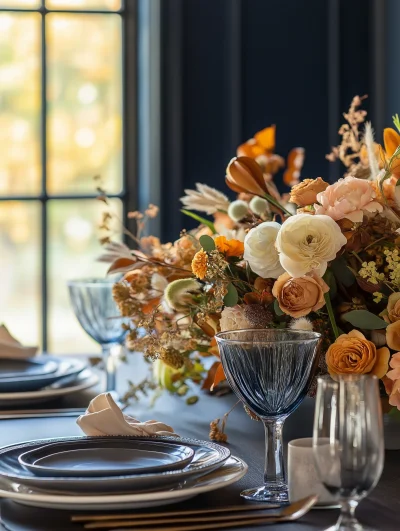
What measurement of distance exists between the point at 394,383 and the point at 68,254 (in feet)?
7.19

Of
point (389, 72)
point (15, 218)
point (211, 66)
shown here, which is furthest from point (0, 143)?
point (389, 72)

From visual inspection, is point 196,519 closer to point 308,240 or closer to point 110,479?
point 110,479

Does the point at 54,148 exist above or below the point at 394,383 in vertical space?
above

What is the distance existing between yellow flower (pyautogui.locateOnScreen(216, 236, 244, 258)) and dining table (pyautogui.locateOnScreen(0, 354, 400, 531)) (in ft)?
Answer: 0.65

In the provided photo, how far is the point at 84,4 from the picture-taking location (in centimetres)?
303

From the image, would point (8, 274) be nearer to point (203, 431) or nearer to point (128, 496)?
point (203, 431)

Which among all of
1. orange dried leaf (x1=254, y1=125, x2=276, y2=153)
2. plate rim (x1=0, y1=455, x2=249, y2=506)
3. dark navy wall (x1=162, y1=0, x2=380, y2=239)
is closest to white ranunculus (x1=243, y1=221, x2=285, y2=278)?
plate rim (x1=0, y1=455, x2=249, y2=506)

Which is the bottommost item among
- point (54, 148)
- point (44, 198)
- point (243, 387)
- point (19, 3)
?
point (243, 387)

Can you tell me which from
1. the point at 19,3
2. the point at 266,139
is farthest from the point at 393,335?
the point at 19,3

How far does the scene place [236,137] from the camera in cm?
300

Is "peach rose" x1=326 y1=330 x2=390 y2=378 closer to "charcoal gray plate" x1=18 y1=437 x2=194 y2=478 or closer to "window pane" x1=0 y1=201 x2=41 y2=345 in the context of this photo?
"charcoal gray plate" x1=18 y1=437 x2=194 y2=478

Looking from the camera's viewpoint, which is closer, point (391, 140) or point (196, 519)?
point (196, 519)

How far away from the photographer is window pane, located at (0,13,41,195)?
9.71 ft

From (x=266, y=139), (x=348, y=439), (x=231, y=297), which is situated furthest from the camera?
(x=266, y=139)
